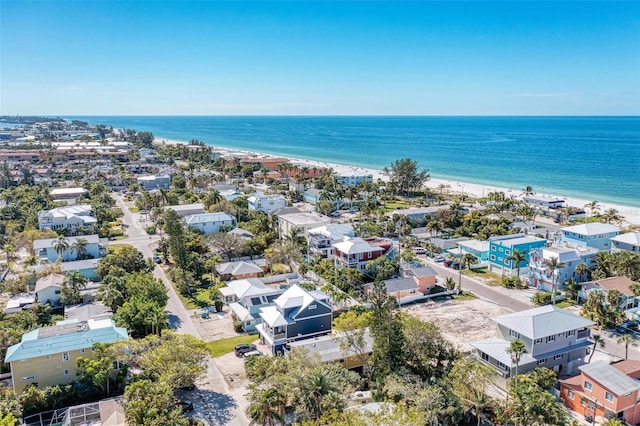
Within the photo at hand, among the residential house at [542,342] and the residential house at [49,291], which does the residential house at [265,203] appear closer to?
the residential house at [49,291]

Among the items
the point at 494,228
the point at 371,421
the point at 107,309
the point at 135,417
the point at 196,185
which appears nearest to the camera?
the point at 371,421

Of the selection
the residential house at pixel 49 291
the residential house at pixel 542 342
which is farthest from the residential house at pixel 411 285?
the residential house at pixel 49 291

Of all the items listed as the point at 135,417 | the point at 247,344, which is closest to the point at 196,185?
the point at 247,344

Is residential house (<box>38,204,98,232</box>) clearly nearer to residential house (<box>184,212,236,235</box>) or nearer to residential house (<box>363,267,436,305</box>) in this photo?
residential house (<box>184,212,236,235</box>)

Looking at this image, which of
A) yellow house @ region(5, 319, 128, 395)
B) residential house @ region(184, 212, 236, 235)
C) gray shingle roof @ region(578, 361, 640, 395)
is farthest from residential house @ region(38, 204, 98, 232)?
gray shingle roof @ region(578, 361, 640, 395)

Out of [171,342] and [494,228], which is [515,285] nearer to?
[494,228]

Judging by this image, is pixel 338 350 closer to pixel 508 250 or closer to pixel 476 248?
pixel 508 250
